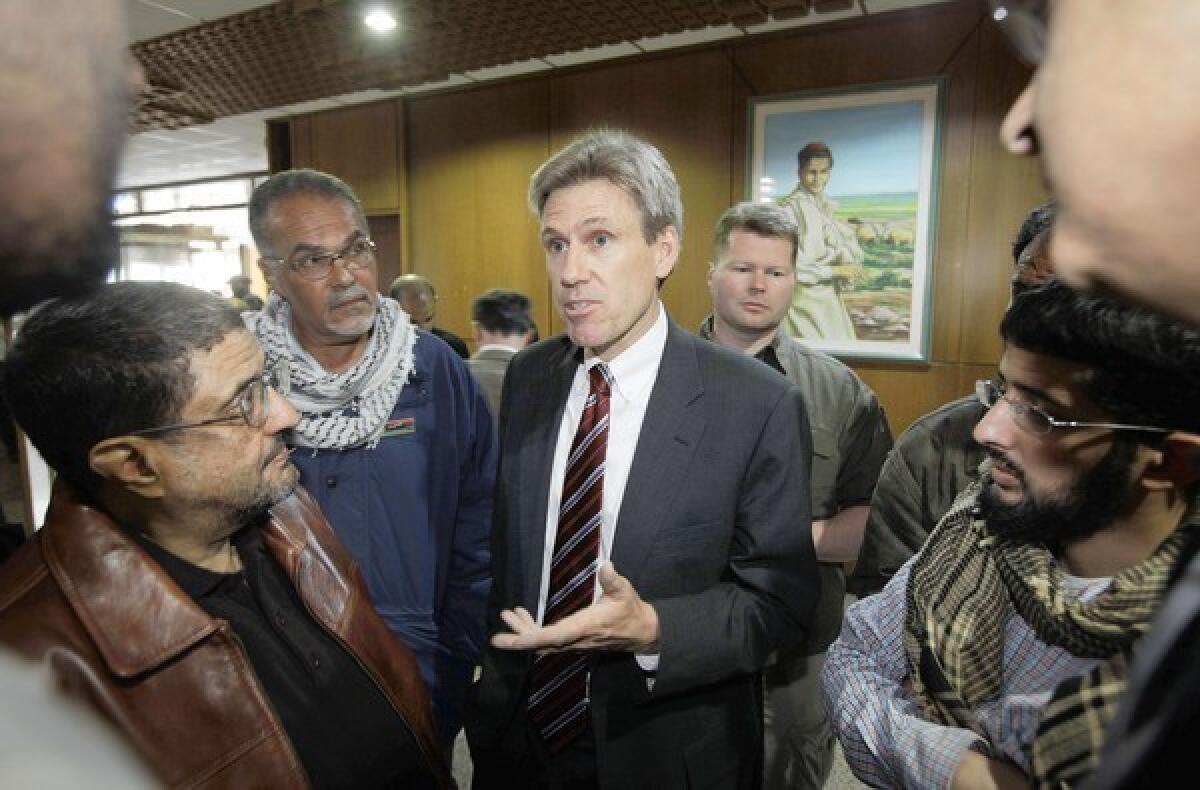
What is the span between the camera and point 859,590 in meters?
1.81

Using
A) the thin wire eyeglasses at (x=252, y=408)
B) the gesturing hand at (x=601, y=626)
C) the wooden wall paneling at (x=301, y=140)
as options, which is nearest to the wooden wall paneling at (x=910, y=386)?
the gesturing hand at (x=601, y=626)

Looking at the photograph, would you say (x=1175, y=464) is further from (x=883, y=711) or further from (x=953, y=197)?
(x=953, y=197)

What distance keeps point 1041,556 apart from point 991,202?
4.53 metres

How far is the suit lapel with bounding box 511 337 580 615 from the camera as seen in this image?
1.62 m

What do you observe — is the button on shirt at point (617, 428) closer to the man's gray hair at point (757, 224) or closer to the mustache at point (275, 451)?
the mustache at point (275, 451)

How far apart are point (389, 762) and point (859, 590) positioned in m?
1.24

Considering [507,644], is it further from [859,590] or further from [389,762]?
[859,590]

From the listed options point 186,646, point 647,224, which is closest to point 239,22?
point 647,224

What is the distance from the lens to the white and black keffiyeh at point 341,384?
6.38 feet

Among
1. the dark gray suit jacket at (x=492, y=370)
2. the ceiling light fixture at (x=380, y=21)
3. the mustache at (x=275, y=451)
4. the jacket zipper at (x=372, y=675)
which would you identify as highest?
the ceiling light fixture at (x=380, y=21)

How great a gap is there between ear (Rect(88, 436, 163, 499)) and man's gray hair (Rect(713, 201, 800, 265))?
78.7 inches

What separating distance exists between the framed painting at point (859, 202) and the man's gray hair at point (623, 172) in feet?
12.5

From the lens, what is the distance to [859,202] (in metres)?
5.03

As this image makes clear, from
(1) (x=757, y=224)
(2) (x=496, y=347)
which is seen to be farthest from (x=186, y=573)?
(2) (x=496, y=347)
